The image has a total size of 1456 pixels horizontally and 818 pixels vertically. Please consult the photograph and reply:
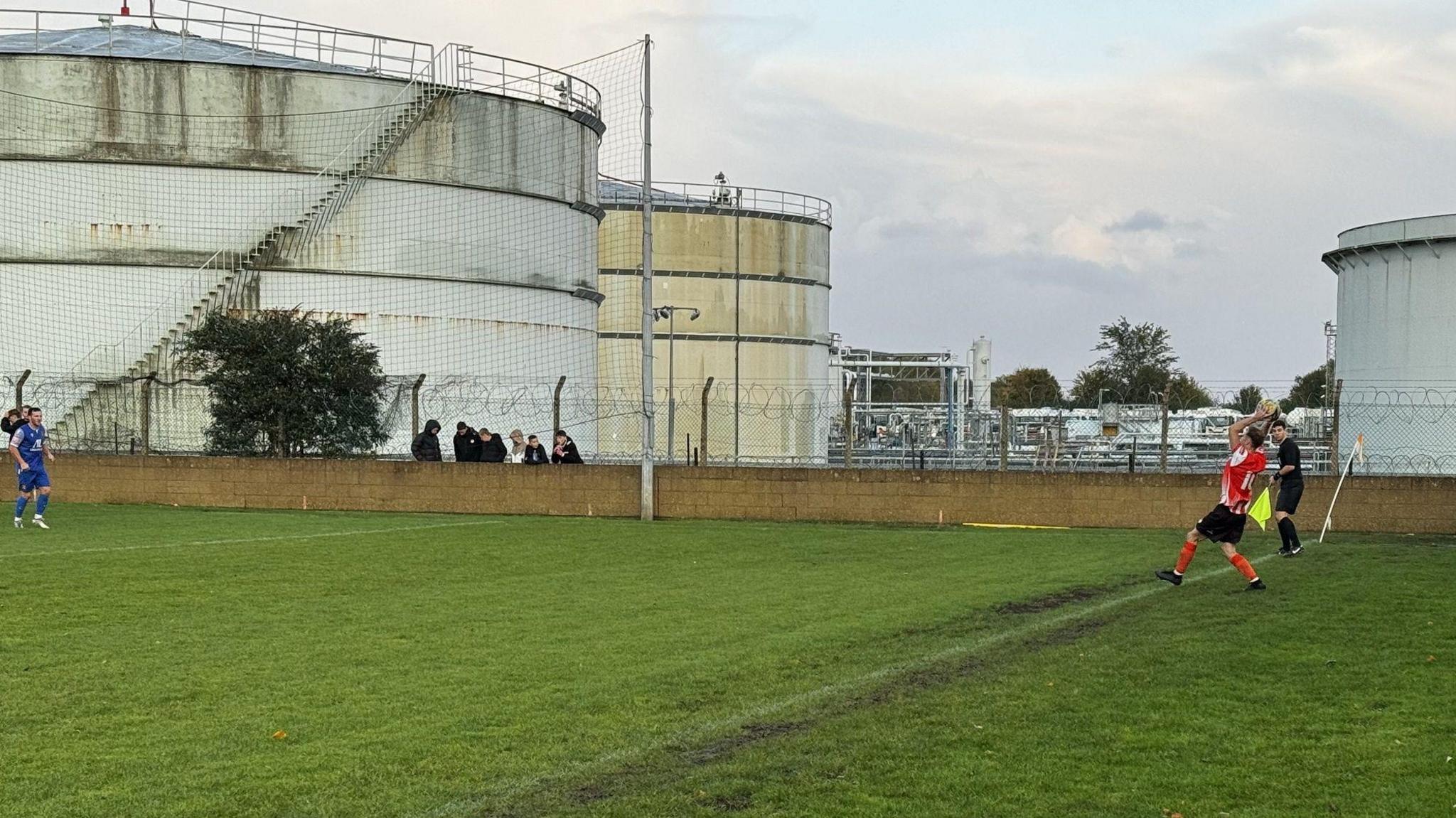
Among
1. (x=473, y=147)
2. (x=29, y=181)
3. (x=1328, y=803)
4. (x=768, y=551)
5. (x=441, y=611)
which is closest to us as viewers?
(x=1328, y=803)

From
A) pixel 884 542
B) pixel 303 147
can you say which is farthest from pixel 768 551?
pixel 303 147

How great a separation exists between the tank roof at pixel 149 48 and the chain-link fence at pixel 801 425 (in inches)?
297

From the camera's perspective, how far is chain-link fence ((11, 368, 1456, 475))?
26656mm

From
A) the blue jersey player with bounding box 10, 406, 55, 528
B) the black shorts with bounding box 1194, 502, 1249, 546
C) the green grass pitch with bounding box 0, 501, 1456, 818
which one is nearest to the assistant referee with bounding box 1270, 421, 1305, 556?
the green grass pitch with bounding box 0, 501, 1456, 818

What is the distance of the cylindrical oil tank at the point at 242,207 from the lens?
3544 centimetres

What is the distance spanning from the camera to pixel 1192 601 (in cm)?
1409

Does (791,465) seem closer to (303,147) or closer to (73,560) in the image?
(73,560)

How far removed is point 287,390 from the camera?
30.5 meters

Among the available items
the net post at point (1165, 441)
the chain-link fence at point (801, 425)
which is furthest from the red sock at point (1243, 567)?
the chain-link fence at point (801, 425)

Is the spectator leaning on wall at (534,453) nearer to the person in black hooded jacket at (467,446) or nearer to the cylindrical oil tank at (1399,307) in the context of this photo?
the person in black hooded jacket at (467,446)

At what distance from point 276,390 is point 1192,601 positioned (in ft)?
68.1

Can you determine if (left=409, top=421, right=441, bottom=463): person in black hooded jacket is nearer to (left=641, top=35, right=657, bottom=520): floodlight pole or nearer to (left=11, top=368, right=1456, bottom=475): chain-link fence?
(left=11, top=368, right=1456, bottom=475): chain-link fence

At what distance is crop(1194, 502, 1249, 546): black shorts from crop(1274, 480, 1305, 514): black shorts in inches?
183

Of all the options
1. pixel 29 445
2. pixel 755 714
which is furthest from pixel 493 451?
pixel 755 714
